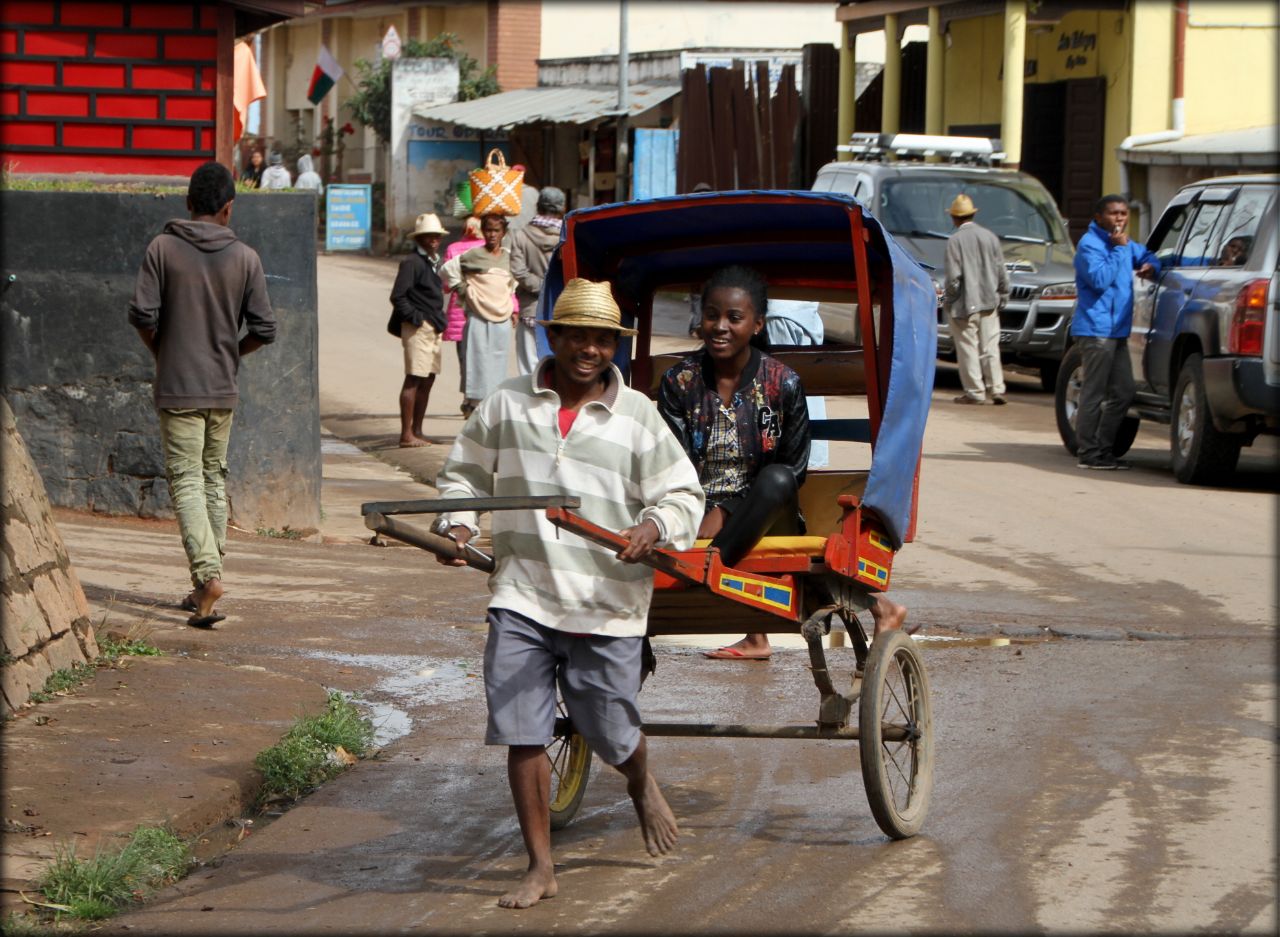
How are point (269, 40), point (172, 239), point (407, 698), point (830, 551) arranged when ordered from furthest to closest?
point (269, 40) < point (172, 239) < point (407, 698) < point (830, 551)

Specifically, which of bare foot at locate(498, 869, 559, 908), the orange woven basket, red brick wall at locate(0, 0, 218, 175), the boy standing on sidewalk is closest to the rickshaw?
the boy standing on sidewalk

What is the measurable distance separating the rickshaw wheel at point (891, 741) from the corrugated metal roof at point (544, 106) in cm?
3080

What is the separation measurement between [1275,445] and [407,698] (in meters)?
10.9

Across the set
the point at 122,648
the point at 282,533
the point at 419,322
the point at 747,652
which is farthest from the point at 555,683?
the point at 419,322

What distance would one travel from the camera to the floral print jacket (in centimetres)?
612

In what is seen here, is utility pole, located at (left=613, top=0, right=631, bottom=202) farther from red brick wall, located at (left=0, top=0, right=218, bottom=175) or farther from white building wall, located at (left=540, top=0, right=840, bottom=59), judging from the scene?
red brick wall, located at (left=0, top=0, right=218, bottom=175)

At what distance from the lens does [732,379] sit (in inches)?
243

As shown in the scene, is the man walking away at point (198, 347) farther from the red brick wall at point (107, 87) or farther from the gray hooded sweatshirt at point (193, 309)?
the red brick wall at point (107, 87)

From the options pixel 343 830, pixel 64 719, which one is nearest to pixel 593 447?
pixel 343 830

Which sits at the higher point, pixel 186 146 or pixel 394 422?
pixel 186 146

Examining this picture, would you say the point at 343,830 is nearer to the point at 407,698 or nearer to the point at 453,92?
the point at 407,698

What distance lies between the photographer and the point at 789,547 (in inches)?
222

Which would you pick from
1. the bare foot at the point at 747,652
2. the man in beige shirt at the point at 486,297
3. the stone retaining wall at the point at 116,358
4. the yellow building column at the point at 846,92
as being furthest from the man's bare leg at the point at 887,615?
the yellow building column at the point at 846,92

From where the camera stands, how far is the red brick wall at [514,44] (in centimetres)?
4647
